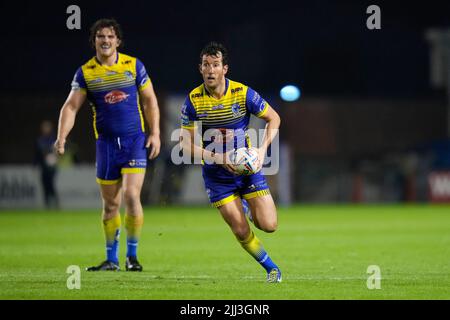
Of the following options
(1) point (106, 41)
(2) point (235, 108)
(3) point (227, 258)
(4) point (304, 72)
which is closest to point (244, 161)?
(2) point (235, 108)

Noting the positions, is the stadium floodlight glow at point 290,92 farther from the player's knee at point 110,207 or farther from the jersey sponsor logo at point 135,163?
the player's knee at point 110,207

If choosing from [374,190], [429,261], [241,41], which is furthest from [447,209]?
[429,261]

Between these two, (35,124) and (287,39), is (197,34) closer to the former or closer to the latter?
(287,39)

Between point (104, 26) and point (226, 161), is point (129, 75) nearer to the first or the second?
point (104, 26)

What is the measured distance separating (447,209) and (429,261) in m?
14.1

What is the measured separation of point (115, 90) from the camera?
448 inches

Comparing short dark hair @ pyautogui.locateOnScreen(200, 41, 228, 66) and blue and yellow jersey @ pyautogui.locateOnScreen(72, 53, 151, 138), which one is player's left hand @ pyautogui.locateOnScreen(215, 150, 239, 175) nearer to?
short dark hair @ pyautogui.locateOnScreen(200, 41, 228, 66)

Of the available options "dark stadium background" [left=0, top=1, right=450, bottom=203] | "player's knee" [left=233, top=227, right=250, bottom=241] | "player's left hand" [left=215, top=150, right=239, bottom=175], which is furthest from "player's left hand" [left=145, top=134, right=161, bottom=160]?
"dark stadium background" [left=0, top=1, right=450, bottom=203]

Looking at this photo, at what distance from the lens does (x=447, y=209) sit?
26.4 m

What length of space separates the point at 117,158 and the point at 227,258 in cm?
248

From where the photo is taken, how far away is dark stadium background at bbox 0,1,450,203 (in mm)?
30938

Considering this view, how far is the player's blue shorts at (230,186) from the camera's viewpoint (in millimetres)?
10172

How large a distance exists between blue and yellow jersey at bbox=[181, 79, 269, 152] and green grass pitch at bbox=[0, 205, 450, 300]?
155 cm

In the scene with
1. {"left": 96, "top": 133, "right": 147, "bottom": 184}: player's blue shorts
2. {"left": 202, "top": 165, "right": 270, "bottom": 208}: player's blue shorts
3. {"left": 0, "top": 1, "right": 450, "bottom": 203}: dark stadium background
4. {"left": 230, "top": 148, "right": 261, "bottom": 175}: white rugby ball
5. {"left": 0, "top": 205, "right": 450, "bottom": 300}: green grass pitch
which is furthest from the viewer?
A: {"left": 0, "top": 1, "right": 450, "bottom": 203}: dark stadium background
